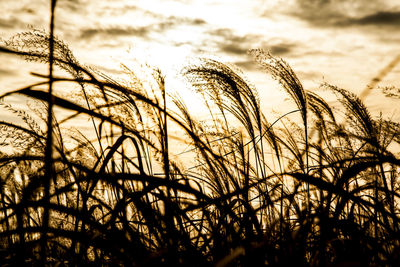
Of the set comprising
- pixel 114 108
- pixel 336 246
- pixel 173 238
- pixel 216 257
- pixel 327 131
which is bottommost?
pixel 336 246

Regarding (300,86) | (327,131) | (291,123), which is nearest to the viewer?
(300,86)

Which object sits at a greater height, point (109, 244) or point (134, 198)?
point (134, 198)

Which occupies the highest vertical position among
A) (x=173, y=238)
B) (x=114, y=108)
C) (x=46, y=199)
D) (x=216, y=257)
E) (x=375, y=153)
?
(x=114, y=108)

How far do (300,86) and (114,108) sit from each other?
127cm

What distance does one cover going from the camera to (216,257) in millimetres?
1735

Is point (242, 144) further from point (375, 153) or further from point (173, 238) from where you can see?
point (173, 238)

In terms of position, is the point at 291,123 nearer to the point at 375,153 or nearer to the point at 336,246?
the point at 375,153

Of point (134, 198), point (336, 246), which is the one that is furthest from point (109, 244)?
point (336, 246)

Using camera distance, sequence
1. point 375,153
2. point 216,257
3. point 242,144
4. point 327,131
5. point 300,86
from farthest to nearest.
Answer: point 327,131 → point 242,144 → point 300,86 → point 375,153 → point 216,257

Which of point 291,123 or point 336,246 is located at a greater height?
point 291,123

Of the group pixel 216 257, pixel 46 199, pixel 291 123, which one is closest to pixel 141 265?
pixel 46 199

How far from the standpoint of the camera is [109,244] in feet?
4.48

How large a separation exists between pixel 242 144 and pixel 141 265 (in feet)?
5.70

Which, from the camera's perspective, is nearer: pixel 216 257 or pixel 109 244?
pixel 109 244
